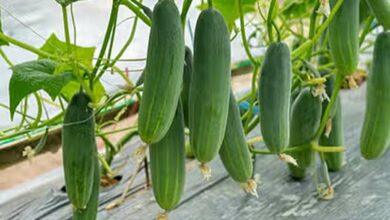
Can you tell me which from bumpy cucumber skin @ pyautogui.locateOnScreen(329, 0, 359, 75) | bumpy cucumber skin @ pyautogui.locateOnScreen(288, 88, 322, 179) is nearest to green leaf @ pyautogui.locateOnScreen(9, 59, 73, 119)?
bumpy cucumber skin @ pyautogui.locateOnScreen(329, 0, 359, 75)

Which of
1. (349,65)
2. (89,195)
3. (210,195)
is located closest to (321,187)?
(210,195)

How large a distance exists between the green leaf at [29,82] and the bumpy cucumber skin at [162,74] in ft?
0.80

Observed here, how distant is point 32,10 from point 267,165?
2.32ft

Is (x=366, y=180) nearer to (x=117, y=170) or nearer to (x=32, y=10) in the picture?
(x=117, y=170)

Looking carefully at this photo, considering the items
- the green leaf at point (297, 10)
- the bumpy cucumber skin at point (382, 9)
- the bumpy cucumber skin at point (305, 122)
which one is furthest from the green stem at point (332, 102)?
the green leaf at point (297, 10)

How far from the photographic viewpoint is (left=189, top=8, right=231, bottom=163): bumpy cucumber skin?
87cm

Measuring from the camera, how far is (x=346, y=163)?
1.71 metres

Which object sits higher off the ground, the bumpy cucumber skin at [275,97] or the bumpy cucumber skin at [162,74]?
the bumpy cucumber skin at [162,74]

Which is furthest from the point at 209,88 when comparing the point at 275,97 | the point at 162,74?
the point at 275,97

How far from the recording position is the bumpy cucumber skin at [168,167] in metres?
0.91

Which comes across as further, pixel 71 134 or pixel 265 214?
pixel 265 214

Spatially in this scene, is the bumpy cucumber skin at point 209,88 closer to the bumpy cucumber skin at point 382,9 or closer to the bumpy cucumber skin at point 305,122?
the bumpy cucumber skin at point 382,9

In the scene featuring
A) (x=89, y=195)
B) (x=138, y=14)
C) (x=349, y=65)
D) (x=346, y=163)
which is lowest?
(x=346, y=163)

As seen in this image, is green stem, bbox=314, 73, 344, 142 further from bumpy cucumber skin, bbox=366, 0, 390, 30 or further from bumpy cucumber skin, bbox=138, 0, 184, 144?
bumpy cucumber skin, bbox=138, 0, 184, 144
